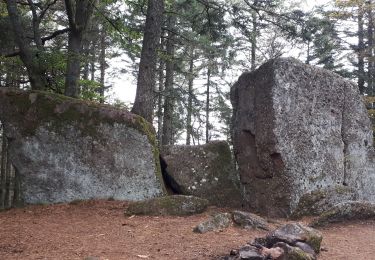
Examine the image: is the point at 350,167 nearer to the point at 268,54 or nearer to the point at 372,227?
the point at 372,227

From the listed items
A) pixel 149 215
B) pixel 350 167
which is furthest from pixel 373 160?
pixel 149 215

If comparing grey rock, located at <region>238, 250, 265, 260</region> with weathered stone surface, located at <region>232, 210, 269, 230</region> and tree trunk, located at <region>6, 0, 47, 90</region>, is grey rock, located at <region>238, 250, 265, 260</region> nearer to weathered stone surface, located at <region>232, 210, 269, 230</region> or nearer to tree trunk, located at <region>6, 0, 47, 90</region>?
weathered stone surface, located at <region>232, 210, 269, 230</region>

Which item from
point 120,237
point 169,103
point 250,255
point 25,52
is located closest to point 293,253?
point 250,255

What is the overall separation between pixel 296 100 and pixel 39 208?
→ 209 inches

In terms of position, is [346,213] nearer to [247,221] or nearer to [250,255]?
[247,221]

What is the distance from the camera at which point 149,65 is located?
9.89 m

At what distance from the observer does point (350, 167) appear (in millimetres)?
8547

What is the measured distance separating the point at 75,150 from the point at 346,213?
5.15 metres

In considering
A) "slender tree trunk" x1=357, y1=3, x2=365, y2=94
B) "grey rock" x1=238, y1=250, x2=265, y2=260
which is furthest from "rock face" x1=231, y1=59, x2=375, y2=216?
"slender tree trunk" x1=357, y1=3, x2=365, y2=94

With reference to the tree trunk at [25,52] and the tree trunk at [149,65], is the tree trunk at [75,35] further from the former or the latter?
the tree trunk at [149,65]

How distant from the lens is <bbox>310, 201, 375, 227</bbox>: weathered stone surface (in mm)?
6734

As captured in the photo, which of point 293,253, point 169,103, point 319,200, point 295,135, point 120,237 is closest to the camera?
point 293,253

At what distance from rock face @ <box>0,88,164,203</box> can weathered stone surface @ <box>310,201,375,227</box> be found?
316 cm

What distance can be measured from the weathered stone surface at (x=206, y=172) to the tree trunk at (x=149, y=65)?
4.32ft
